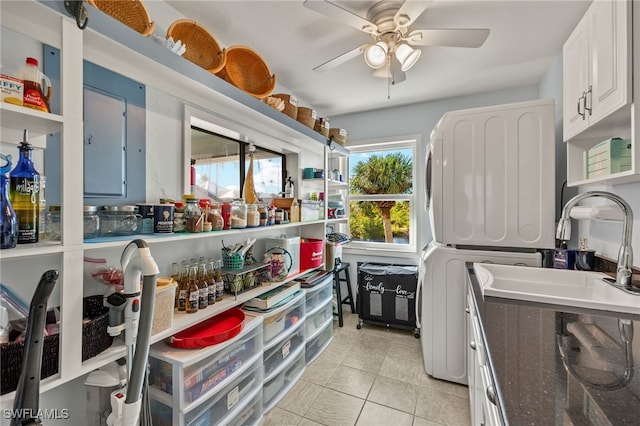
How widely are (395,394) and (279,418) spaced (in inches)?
32.6

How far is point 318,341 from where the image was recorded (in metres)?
2.47

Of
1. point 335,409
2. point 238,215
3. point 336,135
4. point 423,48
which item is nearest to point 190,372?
point 238,215

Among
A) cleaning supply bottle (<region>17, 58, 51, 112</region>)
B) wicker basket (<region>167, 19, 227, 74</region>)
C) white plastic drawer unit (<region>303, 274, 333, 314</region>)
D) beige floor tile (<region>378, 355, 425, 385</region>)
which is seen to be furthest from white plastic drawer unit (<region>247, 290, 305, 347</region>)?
wicker basket (<region>167, 19, 227, 74</region>)

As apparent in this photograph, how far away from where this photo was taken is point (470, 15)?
66.3 inches

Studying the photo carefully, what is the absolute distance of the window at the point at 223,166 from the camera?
5.85 feet

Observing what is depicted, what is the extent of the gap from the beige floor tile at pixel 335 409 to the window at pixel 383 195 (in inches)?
71.5

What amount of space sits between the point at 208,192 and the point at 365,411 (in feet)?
5.87

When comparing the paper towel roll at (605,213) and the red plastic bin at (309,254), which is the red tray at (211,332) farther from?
the paper towel roll at (605,213)

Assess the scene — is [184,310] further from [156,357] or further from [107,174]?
[107,174]

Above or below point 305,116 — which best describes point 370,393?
below

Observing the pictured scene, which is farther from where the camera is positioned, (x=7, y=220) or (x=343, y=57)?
(x=343, y=57)

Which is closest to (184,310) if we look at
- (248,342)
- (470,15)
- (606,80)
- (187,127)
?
(248,342)

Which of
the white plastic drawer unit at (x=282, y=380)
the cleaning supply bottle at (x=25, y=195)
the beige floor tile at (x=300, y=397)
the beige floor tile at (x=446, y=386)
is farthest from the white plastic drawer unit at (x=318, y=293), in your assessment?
the cleaning supply bottle at (x=25, y=195)

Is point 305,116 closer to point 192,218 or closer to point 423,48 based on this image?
point 423,48
